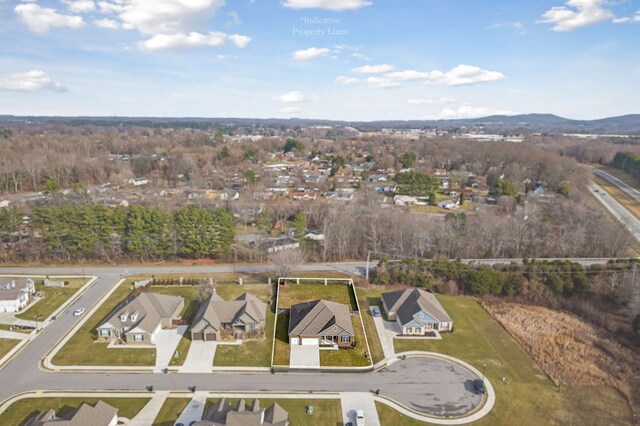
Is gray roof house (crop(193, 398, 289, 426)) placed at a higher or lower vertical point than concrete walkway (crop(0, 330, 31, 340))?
higher

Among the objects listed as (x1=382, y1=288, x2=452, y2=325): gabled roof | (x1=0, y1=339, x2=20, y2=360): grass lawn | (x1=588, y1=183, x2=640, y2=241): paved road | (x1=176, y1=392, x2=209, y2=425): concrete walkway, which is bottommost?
(x1=176, y1=392, x2=209, y2=425): concrete walkway

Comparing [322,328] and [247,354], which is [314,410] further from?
[247,354]

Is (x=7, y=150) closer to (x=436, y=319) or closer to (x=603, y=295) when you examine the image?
(x=436, y=319)

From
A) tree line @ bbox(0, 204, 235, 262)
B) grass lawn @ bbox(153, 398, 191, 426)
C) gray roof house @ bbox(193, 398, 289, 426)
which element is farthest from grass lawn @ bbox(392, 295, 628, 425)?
tree line @ bbox(0, 204, 235, 262)

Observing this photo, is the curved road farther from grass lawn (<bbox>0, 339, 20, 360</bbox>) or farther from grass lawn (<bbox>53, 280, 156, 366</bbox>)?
grass lawn (<bbox>53, 280, 156, 366</bbox>)

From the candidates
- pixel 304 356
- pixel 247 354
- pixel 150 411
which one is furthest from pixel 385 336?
pixel 150 411

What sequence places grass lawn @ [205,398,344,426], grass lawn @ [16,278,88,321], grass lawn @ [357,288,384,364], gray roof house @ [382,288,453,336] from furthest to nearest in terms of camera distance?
1. grass lawn @ [16,278,88,321]
2. gray roof house @ [382,288,453,336]
3. grass lawn @ [357,288,384,364]
4. grass lawn @ [205,398,344,426]
